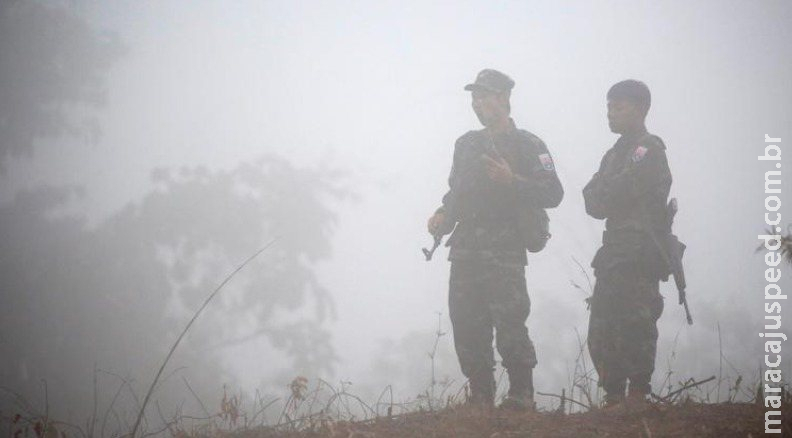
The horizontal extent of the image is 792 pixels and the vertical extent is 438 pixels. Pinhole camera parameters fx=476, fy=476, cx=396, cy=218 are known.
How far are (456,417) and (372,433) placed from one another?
478 millimetres

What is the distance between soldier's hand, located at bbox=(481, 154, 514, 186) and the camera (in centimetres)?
302

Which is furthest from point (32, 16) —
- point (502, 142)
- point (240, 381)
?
point (502, 142)

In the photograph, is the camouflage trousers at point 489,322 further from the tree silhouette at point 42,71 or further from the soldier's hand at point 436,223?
the tree silhouette at point 42,71

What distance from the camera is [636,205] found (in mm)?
2938

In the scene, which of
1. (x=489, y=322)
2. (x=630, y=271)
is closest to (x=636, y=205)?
(x=630, y=271)

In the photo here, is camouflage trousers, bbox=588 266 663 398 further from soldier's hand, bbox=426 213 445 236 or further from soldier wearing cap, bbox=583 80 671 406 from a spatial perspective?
soldier's hand, bbox=426 213 445 236

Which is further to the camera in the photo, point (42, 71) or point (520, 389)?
point (42, 71)

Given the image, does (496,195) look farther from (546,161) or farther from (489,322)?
(489,322)

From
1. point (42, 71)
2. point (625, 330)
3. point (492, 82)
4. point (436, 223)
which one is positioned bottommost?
point (625, 330)

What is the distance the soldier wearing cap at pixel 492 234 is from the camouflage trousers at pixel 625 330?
0.43m

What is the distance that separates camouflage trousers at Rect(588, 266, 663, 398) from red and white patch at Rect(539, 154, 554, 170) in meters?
0.76

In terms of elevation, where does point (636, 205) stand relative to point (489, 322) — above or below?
above

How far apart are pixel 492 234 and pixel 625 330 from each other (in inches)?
38.1

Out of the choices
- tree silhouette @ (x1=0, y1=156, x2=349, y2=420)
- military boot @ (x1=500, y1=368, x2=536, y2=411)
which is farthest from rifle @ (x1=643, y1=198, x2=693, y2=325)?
tree silhouette @ (x1=0, y1=156, x2=349, y2=420)
